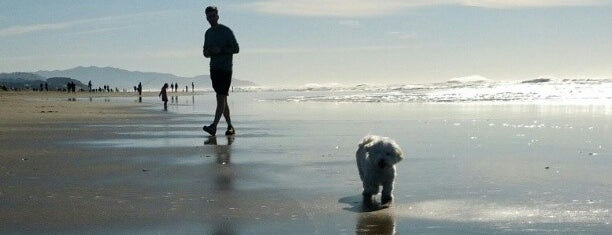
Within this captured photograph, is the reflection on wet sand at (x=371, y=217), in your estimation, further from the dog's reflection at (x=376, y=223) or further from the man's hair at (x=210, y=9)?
the man's hair at (x=210, y=9)

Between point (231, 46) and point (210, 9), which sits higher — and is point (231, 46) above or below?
below

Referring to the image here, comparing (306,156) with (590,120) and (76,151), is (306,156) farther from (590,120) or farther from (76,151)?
(590,120)

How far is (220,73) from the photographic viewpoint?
36.4 ft

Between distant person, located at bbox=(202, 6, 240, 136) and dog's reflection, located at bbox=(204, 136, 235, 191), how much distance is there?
0.80 meters

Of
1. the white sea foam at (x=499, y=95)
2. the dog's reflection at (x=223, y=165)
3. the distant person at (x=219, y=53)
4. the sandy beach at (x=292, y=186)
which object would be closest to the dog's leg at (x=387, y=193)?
the sandy beach at (x=292, y=186)

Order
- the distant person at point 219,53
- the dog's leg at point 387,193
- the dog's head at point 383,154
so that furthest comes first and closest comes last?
the distant person at point 219,53, the dog's head at point 383,154, the dog's leg at point 387,193

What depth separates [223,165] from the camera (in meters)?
7.32

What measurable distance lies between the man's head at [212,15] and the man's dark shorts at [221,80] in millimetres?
739

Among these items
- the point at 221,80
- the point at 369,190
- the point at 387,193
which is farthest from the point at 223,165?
the point at 221,80

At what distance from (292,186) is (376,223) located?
5.10 ft

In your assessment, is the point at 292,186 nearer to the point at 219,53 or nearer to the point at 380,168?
the point at 380,168

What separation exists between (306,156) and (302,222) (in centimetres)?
369

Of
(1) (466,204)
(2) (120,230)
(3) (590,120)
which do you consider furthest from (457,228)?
(3) (590,120)

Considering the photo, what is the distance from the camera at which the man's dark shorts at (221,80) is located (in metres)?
11.1
